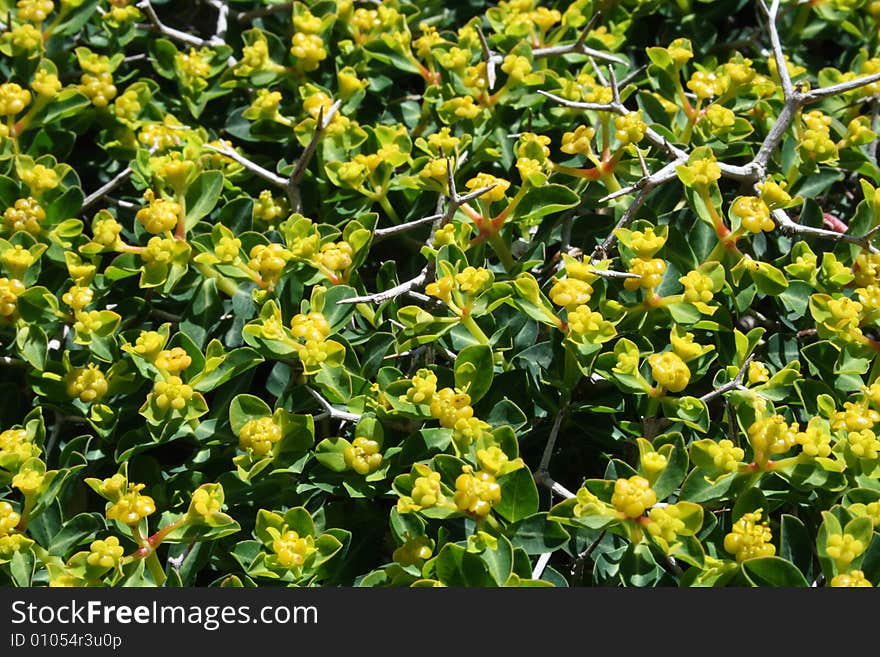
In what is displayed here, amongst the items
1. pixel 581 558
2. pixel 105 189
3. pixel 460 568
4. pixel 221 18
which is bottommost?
pixel 581 558

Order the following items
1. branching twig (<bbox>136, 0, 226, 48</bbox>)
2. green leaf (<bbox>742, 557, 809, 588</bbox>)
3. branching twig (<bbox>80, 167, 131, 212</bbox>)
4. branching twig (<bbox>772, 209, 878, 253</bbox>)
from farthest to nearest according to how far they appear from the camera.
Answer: branching twig (<bbox>136, 0, 226, 48</bbox>) → branching twig (<bbox>80, 167, 131, 212</bbox>) → branching twig (<bbox>772, 209, 878, 253</bbox>) → green leaf (<bbox>742, 557, 809, 588</bbox>)

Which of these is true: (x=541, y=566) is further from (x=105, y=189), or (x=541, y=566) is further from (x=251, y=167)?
(x=105, y=189)

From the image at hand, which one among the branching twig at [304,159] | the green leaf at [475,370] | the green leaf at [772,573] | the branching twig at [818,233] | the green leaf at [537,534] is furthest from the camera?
the branching twig at [304,159]

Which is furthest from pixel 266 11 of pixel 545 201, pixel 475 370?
pixel 475 370

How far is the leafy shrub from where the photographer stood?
167 centimetres

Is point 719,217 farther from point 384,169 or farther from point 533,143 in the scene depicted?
point 384,169

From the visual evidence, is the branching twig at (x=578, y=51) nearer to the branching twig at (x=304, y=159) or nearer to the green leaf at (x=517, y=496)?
the branching twig at (x=304, y=159)

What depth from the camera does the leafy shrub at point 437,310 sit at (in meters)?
1.67

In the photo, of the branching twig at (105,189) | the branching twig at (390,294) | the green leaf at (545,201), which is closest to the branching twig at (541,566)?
the branching twig at (390,294)

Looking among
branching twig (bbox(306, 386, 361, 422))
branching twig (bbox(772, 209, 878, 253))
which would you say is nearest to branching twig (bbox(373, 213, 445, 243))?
branching twig (bbox(306, 386, 361, 422))

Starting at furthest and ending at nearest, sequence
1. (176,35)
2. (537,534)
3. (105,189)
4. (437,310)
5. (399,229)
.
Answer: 1. (176,35)
2. (105,189)
3. (399,229)
4. (437,310)
5. (537,534)

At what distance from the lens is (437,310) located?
1.91 meters

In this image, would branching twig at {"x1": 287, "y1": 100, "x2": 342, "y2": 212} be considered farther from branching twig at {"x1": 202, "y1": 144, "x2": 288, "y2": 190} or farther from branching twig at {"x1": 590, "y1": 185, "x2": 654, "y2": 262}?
branching twig at {"x1": 590, "y1": 185, "x2": 654, "y2": 262}

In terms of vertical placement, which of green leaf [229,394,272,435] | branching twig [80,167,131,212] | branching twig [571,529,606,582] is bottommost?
branching twig [571,529,606,582]
